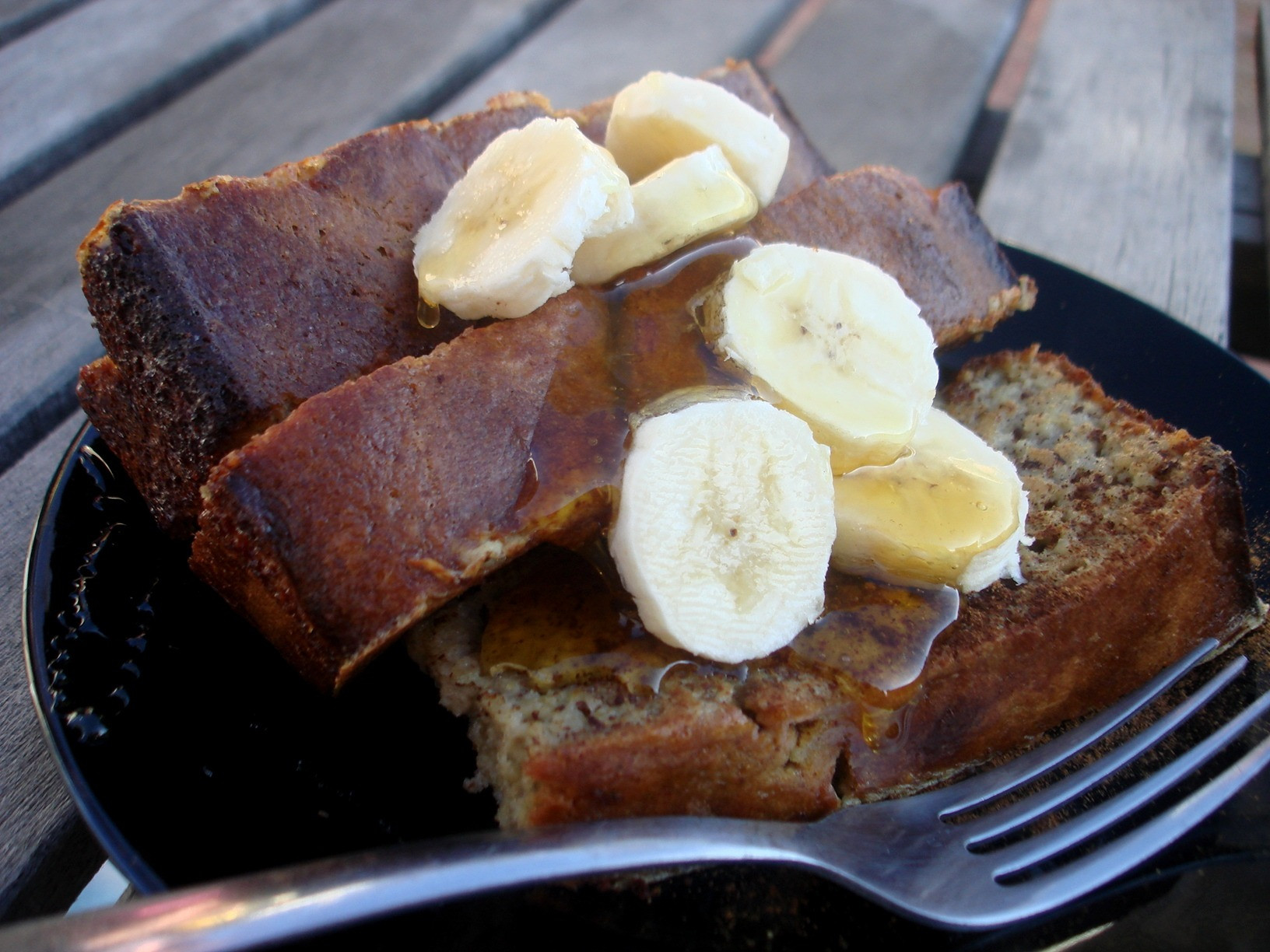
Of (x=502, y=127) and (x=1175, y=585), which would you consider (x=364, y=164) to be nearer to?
(x=502, y=127)

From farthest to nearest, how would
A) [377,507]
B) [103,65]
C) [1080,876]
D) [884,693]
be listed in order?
[103,65] < [884,693] < [377,507] < [1080,876]

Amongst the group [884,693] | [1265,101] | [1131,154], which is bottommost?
[1265,101]

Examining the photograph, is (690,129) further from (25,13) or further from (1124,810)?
(25,13)

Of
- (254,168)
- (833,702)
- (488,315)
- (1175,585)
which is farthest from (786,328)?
(254,168)

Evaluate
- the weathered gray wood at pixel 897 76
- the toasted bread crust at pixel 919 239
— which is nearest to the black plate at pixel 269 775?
the toasted bread crust at pixel 919 239

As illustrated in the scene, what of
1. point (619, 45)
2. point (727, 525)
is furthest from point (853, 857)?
point (619, 45)

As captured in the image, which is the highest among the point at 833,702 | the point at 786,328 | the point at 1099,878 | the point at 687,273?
the point at 687,273

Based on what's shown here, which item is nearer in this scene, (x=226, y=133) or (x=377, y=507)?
(x=377, y=507)
